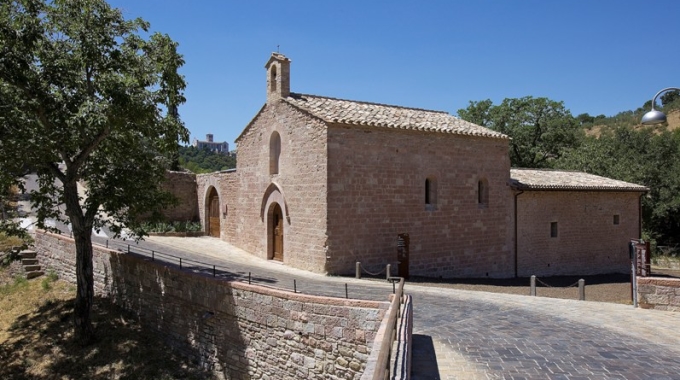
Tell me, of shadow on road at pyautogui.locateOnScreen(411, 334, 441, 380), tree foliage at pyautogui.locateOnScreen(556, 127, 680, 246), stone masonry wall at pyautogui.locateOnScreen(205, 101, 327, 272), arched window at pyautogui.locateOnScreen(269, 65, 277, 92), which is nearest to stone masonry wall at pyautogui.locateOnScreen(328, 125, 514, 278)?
stone masonry wall at pyautogui.locateOnScreen(205, 101, 327, 272)

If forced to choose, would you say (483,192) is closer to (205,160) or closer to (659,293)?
(659,293)

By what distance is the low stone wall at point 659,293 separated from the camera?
11.3m

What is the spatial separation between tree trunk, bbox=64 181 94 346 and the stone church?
6490 millimetres

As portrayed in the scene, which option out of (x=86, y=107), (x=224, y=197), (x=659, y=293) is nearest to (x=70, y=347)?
(x=86, y=107)

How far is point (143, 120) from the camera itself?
11.3 m

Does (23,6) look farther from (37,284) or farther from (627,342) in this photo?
(627,342)

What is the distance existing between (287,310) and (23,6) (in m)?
9.33

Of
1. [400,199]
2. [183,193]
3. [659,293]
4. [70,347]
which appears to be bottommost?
[70,347]

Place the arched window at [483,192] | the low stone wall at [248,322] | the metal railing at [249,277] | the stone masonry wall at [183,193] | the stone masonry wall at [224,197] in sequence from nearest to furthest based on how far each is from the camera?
the low stone wall at [248,322], the metal railing at [249,277], the arched window at [483,192], the stone masonry wall at [224,197], the stone masonry wall at [183,193]

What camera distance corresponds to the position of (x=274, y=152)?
18406 millimetres

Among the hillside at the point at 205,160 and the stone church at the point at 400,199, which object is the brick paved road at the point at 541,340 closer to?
the stone church at the point at 400,199

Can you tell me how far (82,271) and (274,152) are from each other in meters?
7.87

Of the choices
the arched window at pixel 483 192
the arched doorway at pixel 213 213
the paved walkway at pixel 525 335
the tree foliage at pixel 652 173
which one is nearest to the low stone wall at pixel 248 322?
the paved walkway at pixel 525 335

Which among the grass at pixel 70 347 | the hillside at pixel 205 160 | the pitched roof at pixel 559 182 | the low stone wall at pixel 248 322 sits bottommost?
the grass at pixel 70 347
